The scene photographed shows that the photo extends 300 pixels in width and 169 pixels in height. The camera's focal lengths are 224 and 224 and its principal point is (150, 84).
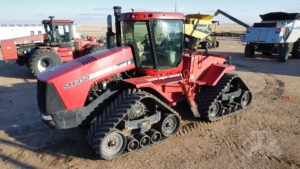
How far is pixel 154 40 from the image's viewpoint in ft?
14.4

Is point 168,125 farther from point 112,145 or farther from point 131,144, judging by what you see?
point 112,145

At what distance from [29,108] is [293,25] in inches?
588

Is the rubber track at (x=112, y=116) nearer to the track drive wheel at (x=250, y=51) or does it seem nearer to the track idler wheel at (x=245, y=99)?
the track idler wheel at (x=245, y=99)

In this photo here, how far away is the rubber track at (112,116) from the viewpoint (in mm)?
3779

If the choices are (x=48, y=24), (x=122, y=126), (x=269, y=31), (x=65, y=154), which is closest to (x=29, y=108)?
(x=65, y=154)

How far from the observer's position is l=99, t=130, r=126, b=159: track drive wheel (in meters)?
3.88

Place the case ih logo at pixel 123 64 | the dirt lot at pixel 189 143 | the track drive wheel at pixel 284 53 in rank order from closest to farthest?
the dirt lot at pixel 189 143
the case ih logo at pixel 123 64
the track drive wheel at pixel 284 53

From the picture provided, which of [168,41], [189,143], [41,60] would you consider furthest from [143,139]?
[41,60]

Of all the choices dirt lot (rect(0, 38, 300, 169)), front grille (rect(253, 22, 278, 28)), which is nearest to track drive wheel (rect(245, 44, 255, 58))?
front grille (rect(253, 22, 278, 28))

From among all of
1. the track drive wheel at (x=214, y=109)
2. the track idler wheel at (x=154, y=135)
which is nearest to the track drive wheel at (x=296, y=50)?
the track drive wheel at (x=214, y=109)

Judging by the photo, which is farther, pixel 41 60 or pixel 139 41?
pixel 41 60

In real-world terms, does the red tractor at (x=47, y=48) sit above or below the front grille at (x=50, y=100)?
above

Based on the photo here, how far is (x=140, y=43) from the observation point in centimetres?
450

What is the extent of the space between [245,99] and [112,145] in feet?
13.4
